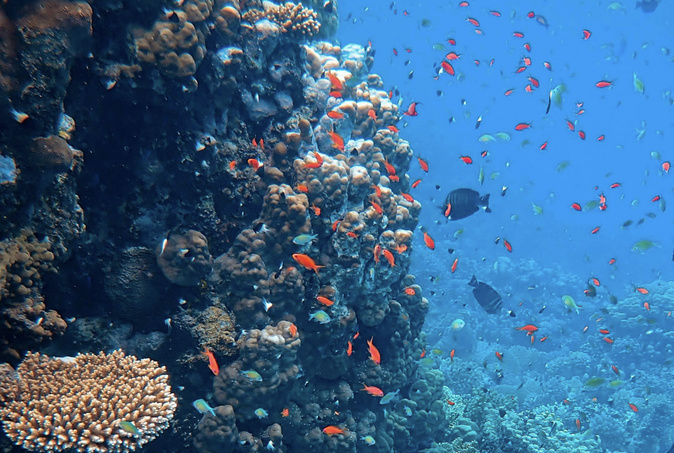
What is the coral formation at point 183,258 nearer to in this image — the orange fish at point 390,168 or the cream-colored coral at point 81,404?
the cream-colored coral at point 81,404

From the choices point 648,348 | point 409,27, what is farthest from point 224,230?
point 409,27

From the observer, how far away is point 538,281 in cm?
2425

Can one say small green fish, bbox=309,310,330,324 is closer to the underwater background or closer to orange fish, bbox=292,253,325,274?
the underwater background

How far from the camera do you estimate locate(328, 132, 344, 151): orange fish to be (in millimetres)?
6180

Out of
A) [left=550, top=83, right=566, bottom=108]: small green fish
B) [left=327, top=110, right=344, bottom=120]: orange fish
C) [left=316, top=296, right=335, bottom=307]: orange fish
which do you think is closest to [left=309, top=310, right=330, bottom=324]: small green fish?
[left=316, top=296, right=335, bottom=307]: orange fish

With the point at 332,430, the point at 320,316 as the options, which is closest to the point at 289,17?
the point at 320,316

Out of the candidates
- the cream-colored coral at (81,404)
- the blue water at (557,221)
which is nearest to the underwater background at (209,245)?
the cream-colored coral at (81,404)

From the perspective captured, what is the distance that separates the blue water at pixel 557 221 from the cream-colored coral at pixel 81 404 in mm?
6708

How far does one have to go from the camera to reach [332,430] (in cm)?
561

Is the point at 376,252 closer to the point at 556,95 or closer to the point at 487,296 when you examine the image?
the point at 487,296

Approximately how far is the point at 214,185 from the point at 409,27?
288ft

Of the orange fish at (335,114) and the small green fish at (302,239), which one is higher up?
the orange fish at (335,114)

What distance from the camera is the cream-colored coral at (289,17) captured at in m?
6.39

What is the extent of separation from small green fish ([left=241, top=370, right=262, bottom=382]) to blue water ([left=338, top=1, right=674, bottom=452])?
5.33 metres
